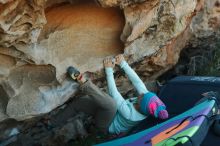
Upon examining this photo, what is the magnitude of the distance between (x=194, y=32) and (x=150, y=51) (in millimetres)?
1328

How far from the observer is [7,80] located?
5617mm

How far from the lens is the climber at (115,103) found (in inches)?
233

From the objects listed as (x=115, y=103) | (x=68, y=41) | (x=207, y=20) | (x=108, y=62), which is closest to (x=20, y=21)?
(x=68, y=41)

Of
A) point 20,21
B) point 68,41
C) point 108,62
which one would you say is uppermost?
point 20,21

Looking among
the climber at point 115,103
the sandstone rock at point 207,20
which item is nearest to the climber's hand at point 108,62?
the climber at point 115,103

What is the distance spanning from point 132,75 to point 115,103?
461mm

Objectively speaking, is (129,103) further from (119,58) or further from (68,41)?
(68,41)

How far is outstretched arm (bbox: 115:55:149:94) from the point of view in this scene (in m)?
6.25

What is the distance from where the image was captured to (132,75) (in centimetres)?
633

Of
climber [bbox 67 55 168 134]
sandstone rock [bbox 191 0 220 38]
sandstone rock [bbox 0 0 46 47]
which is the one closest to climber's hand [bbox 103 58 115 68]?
climber [bbox 67 55 168 134]

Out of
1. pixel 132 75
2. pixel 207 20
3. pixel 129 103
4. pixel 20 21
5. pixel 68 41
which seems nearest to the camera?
pixel 20 21

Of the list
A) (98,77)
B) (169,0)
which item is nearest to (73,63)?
(98,77)

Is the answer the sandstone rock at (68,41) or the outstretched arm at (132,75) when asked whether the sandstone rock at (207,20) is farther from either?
the outstretched arm at (132,75)

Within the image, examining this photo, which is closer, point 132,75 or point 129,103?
point 129,103
